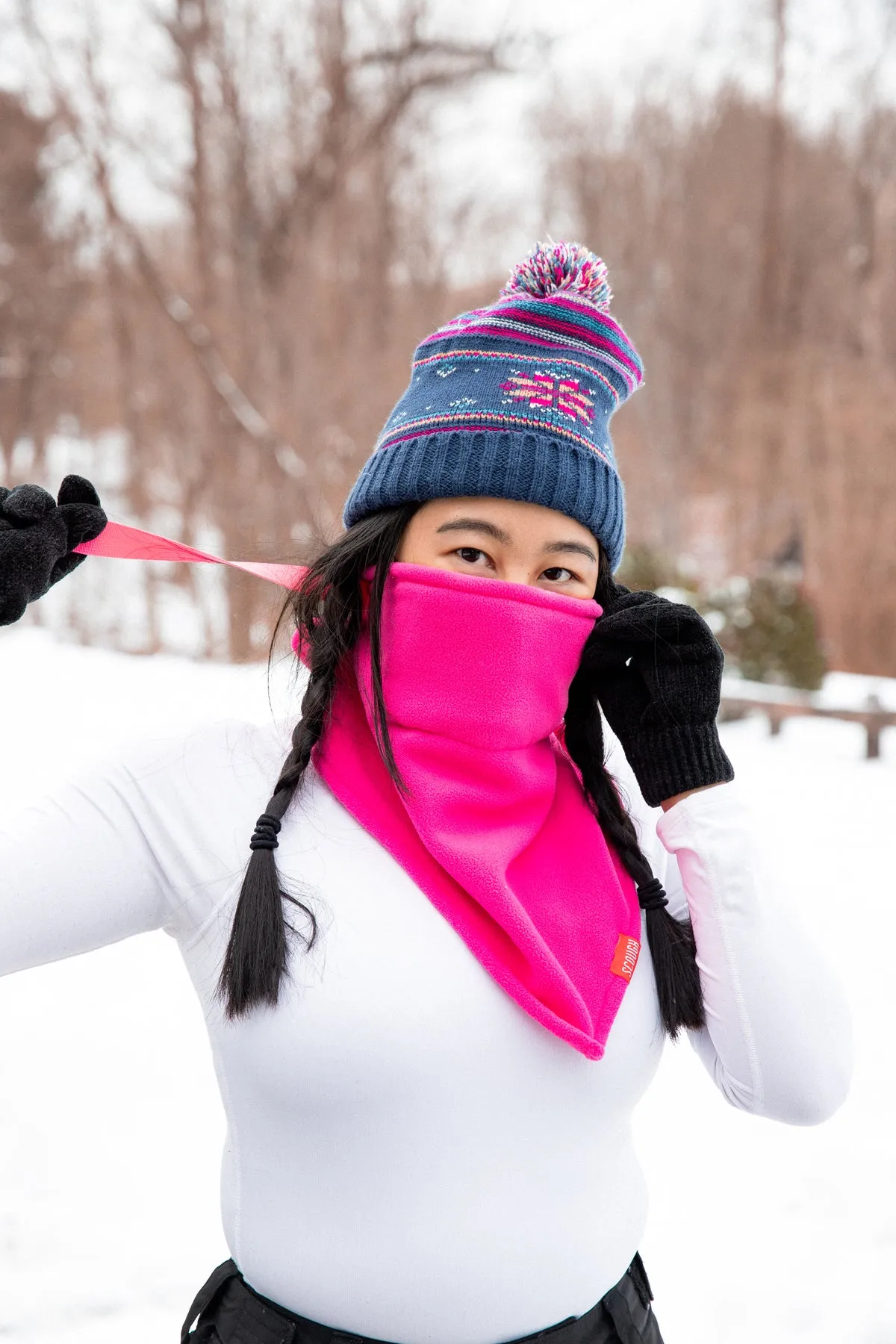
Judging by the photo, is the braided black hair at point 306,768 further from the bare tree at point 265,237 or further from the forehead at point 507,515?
the bare tree at point 265,237

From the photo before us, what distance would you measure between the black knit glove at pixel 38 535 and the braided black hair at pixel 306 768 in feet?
0.96

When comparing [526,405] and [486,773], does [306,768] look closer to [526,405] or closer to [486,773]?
[486,773]

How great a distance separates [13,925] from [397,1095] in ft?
1.40

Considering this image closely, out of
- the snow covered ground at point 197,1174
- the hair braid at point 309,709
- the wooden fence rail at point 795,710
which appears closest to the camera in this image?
the hair braid at point 309,709

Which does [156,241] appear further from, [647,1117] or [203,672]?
[647,1117]

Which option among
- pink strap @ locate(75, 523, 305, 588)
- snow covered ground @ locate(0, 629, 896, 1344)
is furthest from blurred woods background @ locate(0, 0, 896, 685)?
pink strap @ locate(75, 523, 305, 588)

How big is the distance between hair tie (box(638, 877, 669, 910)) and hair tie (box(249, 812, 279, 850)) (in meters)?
0.46

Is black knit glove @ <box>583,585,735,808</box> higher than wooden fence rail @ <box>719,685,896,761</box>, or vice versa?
black knit glove @ <box>583,585,735,808</box>

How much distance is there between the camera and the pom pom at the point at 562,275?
138 centimetres

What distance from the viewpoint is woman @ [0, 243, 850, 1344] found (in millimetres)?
1118

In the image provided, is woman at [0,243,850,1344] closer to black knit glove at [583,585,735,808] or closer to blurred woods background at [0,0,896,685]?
black knit glove at [583,585,735,808]

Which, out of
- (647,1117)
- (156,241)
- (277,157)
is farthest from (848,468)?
(647,1117)

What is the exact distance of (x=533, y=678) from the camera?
134cm

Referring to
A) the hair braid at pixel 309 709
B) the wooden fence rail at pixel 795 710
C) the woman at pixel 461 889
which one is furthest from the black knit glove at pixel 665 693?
the wooden fence rail at pixel 795 710
